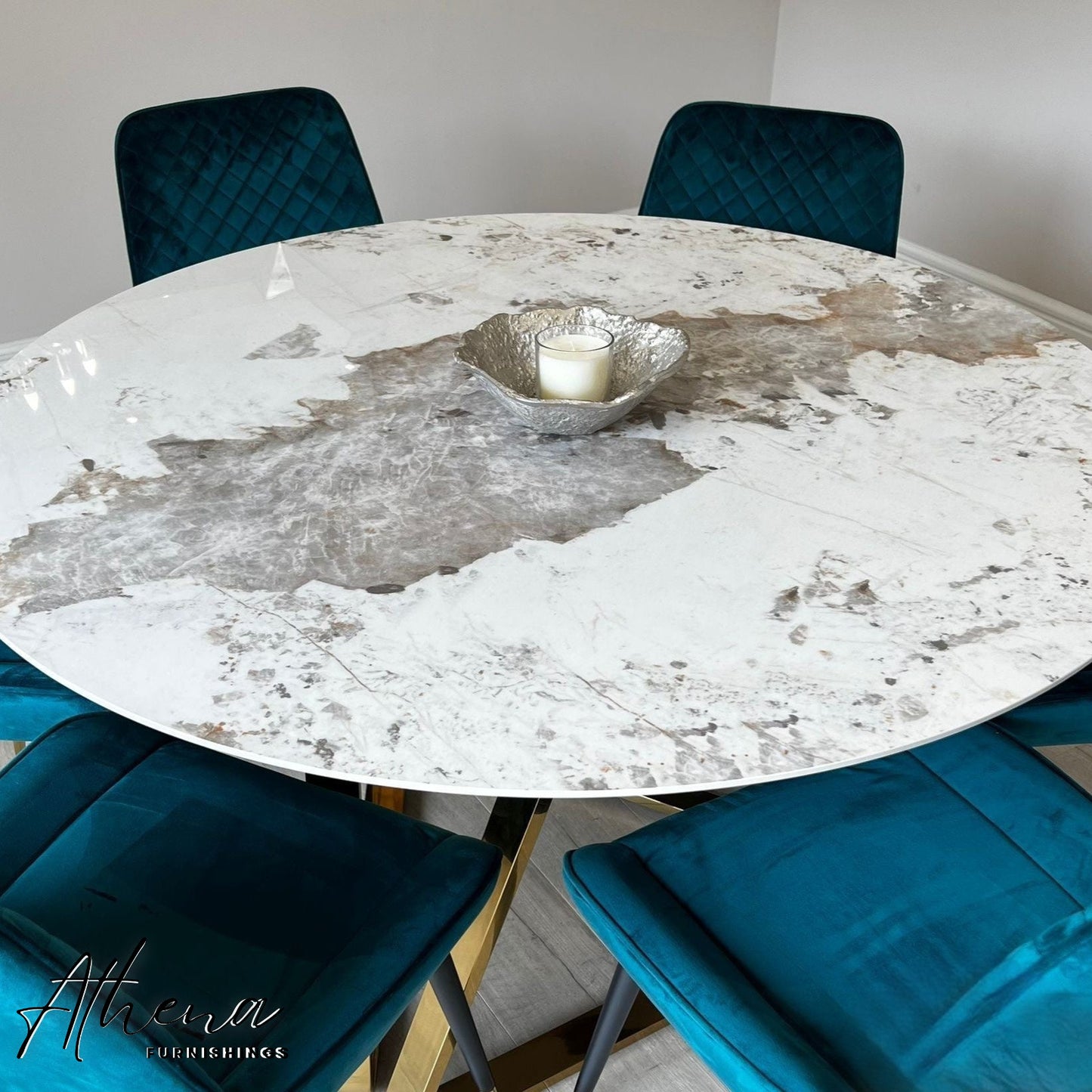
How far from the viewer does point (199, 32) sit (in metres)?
2.77

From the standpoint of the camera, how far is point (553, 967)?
1495 mm

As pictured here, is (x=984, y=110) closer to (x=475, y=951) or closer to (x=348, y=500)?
(x=348, y=500)

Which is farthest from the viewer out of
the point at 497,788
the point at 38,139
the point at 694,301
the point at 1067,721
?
the point at 38,139

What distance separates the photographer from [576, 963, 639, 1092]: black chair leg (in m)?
1.08

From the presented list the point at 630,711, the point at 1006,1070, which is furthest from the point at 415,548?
the point at 1006,1070

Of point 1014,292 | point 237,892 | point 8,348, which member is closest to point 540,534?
point 237,892

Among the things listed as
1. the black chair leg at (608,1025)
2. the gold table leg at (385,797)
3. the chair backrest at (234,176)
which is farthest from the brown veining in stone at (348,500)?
the chair backrest at (234,176)

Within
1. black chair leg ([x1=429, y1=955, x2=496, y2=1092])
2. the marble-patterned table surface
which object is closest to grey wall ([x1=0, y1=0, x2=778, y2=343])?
the marble-patterned table surface

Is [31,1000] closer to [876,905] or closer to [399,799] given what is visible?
[876,905]

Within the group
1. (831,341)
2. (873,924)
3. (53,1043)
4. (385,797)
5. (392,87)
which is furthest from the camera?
(392,87)

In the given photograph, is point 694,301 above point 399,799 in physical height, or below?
above

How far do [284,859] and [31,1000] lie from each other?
442 mm

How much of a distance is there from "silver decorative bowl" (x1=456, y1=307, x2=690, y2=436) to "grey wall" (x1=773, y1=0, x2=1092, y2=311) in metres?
2.13

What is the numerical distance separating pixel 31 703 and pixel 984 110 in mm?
2977
